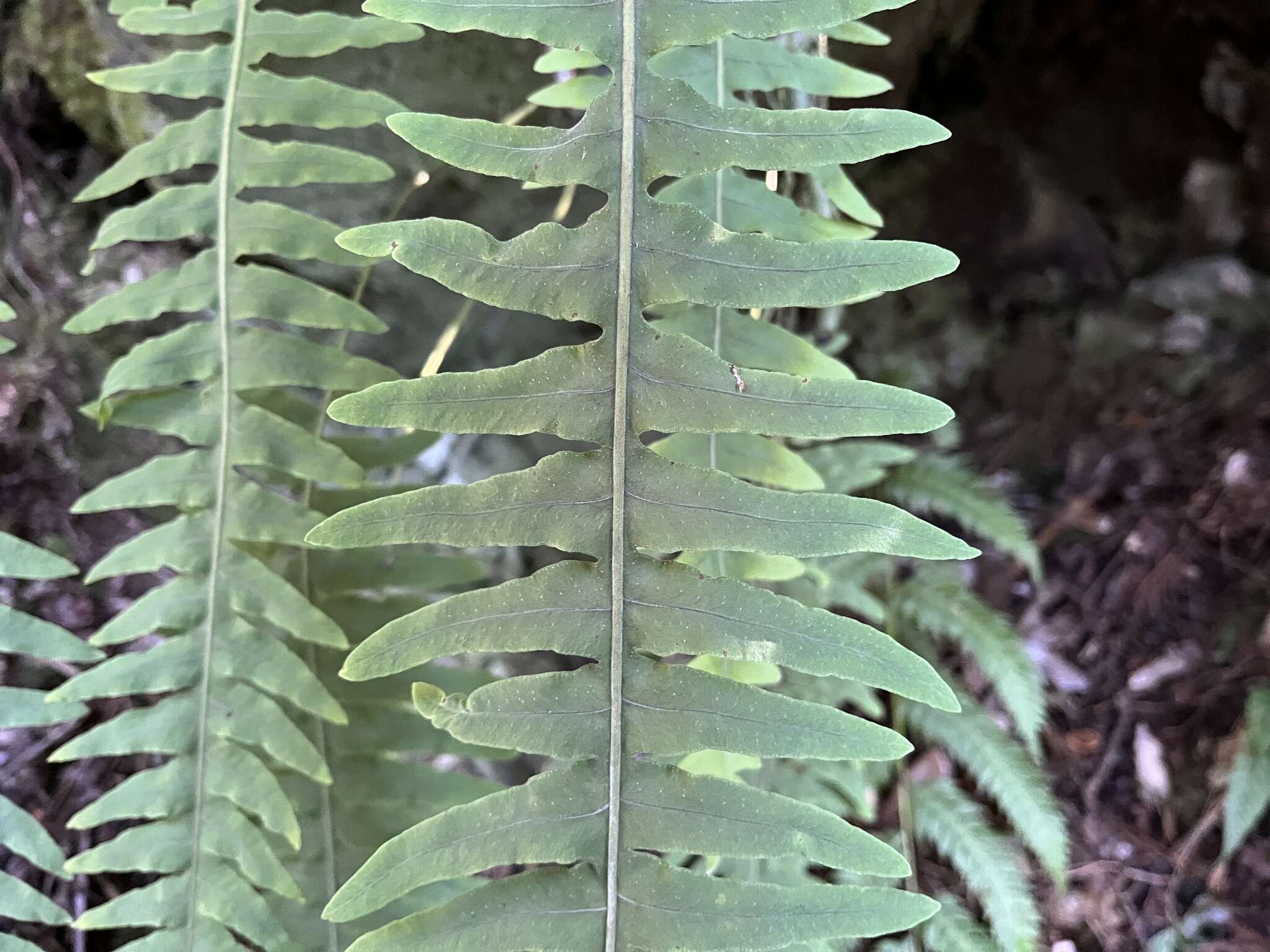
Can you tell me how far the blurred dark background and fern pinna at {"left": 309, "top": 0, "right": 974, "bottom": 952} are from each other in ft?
2.49

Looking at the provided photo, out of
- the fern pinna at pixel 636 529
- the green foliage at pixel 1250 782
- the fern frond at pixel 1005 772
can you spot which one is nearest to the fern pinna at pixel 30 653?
the fern pinna at pixel 636 529

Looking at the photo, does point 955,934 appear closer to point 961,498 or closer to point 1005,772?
point 1005,772

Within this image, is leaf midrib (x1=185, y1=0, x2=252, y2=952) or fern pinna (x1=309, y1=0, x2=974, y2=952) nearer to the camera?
fern pinna (x1=309, y1=0, x2=974, y2=952)

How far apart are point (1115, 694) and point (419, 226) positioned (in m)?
1.97

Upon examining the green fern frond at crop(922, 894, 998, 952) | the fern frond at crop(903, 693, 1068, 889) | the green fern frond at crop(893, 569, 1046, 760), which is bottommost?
the green fern frond at crop(922, 894, 998, 952)

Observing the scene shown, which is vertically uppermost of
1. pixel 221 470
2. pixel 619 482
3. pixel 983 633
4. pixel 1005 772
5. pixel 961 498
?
pixel 619 482

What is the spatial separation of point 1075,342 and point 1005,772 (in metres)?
1.15

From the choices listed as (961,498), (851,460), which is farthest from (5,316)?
(961,498)

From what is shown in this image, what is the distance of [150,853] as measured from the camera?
96 centimetres

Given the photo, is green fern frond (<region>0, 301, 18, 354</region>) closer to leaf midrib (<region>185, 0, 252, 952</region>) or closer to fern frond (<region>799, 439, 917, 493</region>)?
leaf midrib (<region>185, 0, 252, 952</region>)

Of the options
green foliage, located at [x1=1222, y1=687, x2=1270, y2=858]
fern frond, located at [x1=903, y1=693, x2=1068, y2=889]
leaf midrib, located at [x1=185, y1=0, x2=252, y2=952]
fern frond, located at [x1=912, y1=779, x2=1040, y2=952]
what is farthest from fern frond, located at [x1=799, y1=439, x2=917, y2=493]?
leaf midrib, located at [x1=185, y1=0, x2=252, y2=952]

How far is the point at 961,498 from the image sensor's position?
1.83 m

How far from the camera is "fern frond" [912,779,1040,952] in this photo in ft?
5.03

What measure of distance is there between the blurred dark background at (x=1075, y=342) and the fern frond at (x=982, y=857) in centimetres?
29
